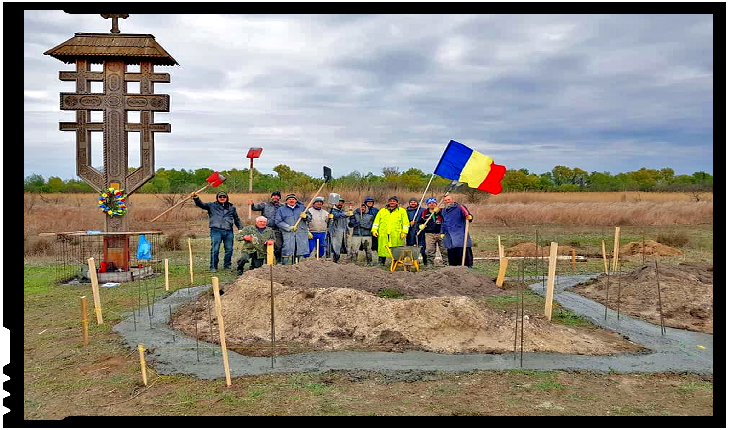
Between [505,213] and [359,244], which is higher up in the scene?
[505,213]

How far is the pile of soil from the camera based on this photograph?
8.30 metres

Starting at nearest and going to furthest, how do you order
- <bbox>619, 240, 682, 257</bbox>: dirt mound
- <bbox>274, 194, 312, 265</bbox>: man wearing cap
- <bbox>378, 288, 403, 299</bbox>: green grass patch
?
1. <bbox>378, 288, 403, 299</bbox>: green grass patch
2. <bbox>274, 194, 312, 265</bbox>: man wearing cap
3. <bbox>619, 240, 682, 257</bbox>: dirt mound

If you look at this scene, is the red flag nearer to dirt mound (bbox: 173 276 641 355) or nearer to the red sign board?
the red sign board

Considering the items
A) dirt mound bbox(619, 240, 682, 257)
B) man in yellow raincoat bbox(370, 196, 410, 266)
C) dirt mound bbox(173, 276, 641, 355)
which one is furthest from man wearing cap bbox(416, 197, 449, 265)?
dirt mound bbox(619, 240, 682, 257)

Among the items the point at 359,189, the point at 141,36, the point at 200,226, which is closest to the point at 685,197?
the point at 359,189

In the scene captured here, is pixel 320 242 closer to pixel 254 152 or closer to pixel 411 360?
pixel 254 152

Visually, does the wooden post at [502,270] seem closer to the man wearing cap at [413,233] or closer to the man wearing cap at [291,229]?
the man wearing cap at [413,233]

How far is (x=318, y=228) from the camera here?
42.9ft

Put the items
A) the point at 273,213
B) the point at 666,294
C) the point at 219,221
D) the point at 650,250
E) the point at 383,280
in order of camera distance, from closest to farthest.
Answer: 1. the point at 666,294
2. the point at 383,280
3. the point at 273,213
4. the point at 219,221
5. the point at 650,250

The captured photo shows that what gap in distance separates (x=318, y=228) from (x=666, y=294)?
6986 millimetres

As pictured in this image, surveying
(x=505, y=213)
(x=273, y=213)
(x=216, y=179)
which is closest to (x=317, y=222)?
(x=273, y=213)

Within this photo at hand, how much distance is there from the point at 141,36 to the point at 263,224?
4.37m

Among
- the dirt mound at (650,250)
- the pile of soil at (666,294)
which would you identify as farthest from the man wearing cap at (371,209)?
the dirt mound at (650,250)

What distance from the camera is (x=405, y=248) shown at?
11.8 meters
